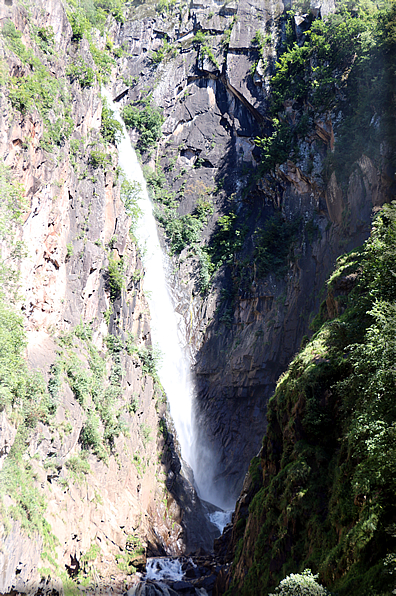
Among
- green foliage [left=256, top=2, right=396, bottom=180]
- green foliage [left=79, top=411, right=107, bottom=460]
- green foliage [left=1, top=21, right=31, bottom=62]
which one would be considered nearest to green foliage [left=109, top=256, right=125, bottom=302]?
green foliage [left=79, top=411, right=107, bottom=460]

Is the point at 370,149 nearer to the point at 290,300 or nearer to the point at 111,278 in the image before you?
the point at 290,300

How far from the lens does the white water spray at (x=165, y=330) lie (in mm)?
33438

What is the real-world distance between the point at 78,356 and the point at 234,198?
2302 cm

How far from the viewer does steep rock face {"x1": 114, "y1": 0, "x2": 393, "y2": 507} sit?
32.0 meters

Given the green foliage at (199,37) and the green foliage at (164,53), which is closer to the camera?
the green foliage at (199,37)

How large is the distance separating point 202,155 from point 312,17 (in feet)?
46.7

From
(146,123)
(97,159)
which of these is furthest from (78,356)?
(146,123)

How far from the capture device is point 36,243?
21.5 m

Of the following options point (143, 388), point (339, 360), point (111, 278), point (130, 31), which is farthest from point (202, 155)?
point (339, 360)

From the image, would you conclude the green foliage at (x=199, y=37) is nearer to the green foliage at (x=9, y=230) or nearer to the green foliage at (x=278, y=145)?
the green foliage at (x=278, y=145)

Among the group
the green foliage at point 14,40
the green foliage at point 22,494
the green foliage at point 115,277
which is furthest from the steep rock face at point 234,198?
the green foliage at point 14,40

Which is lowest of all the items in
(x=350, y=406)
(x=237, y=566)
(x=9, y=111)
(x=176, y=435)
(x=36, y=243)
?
(x=237, y=566)

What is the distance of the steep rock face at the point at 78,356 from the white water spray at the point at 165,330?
3.72 metres

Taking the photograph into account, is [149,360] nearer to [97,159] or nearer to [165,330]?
[165,330]
